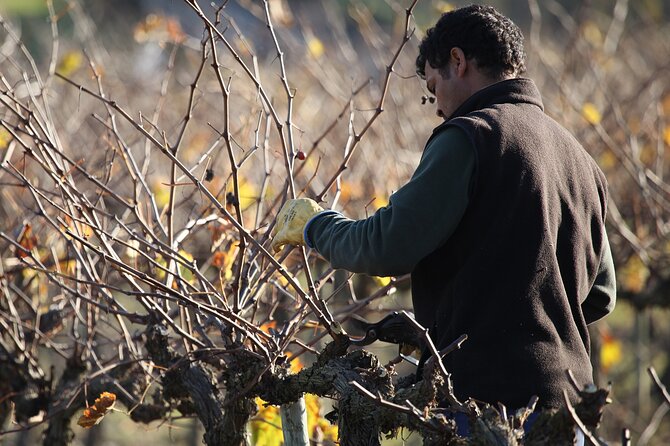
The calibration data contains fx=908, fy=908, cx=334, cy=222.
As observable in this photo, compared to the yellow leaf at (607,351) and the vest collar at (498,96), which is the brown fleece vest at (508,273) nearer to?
the vest collar at (498,96)

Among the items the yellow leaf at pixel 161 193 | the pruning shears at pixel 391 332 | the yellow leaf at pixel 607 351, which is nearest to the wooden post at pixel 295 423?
the pruning shears at pixel 391 332

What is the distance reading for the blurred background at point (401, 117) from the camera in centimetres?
554

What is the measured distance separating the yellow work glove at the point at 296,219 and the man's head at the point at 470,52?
1.65 feet

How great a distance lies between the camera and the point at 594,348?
7.89m

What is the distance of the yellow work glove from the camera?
2578 millimetres

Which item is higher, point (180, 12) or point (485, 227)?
point (180, 12)

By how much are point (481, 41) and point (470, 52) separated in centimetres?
4

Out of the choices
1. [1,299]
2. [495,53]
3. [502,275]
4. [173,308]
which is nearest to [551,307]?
[502,275]

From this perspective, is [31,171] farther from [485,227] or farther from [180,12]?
[180,12]

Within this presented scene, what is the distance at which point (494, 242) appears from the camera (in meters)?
2.34

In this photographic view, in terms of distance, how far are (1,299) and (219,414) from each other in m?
1.53

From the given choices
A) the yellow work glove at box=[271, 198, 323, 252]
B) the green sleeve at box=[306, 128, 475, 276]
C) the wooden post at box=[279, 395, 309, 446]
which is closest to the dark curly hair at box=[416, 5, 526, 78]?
the green sleeve at box=[306, 128, 475, 276]

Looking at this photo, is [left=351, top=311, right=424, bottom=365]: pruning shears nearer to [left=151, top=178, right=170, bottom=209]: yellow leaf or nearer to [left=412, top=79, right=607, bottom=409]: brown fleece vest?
[left=412, top=79, right=607, bottom=409]: brown fleece vest

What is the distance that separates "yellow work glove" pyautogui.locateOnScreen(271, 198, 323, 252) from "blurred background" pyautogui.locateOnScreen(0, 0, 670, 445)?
1.17ft
